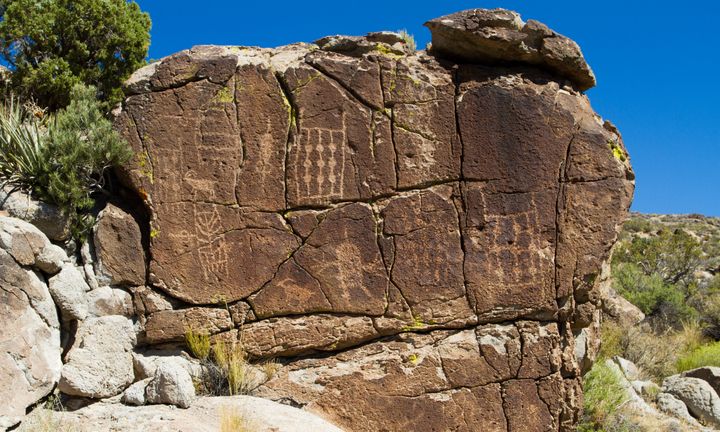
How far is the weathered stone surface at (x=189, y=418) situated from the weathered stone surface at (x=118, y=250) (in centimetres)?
115

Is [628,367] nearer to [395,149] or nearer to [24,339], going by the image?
[395,149]

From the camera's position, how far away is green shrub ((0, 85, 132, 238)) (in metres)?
6.70

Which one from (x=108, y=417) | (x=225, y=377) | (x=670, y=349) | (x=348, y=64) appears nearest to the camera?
(x=108, y=417)

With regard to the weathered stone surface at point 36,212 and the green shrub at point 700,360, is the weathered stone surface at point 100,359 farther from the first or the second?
the green shrub at point 700,360

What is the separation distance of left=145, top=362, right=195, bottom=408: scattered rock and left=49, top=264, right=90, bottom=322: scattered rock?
3.14 feet

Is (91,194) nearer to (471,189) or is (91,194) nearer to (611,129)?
(471,189)

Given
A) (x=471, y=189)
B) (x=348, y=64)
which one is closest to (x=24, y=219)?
(x=348, y=64)

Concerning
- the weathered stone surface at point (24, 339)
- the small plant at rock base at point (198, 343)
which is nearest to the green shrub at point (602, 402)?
the small plant at rock base at point (198, 343)

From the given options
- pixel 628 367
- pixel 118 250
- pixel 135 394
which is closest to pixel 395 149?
pixel 118 250

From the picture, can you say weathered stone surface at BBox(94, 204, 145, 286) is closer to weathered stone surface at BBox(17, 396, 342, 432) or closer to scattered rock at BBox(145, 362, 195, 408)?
scattered rock at BBox(145, 362, 195, 408)

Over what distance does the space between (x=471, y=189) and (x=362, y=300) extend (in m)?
1.44

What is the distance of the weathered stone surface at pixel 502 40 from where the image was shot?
6.93 meters

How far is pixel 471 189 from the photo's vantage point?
692cm

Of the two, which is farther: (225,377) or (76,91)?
(76,91)
